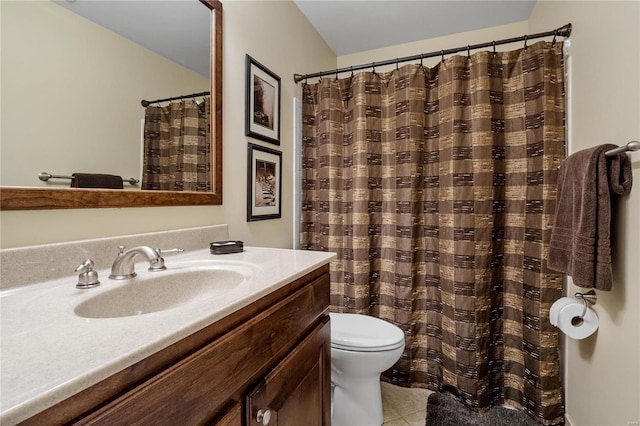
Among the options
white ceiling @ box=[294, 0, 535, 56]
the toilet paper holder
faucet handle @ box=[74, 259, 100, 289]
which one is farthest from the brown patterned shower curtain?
faucet handle @ box=[74, 259, 100, 289]

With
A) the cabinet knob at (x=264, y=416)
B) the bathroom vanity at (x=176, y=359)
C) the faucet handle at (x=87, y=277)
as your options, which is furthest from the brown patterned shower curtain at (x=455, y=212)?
the faucet handle at (x=87, y=277)

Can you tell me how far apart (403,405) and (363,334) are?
1.87ft

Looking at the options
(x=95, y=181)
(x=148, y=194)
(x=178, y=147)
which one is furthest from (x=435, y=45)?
(x=95, y=181)

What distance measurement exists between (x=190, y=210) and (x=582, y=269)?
1.47 m

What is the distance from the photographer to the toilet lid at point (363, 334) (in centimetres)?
131

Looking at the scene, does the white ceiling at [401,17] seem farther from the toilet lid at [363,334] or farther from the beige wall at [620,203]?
the toilet lid at [363,334]

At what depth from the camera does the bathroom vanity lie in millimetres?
357

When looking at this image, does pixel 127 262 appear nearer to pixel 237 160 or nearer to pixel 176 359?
pixel 176 359

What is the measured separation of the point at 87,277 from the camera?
0.72m

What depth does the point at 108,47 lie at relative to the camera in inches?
35.4

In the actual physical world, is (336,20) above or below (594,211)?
above

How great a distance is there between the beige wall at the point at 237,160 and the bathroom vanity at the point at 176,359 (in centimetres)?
15

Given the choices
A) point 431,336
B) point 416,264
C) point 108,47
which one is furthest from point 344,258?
Result: point 108,47

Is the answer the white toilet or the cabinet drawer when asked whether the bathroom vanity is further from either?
the white toilet
